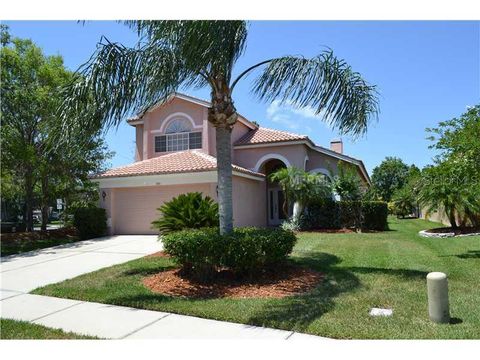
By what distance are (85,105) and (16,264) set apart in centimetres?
672

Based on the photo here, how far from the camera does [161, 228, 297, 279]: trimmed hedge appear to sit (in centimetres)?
816

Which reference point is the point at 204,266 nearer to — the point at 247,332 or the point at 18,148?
the point at 247,332

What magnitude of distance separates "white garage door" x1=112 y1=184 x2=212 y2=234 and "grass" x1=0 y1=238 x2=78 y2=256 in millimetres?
2417

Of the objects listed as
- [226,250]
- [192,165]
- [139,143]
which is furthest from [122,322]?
[139,143]

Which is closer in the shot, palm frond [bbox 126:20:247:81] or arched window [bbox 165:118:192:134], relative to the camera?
palm frond [bbox 126:20:247:81]

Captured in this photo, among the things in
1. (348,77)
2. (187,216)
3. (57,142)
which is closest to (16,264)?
(187,216)

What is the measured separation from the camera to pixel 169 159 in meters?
21.6

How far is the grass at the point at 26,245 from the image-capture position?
15.3 m

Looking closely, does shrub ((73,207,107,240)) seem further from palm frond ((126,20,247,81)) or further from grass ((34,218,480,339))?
palm frond ((126,20,247,81))

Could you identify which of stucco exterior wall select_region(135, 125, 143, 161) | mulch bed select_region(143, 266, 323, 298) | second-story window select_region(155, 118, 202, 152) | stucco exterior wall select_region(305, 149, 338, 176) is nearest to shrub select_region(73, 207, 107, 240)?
second-story window select_region(155, 118, 202, 152)

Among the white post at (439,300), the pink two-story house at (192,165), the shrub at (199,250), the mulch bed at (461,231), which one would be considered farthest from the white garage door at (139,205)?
the white post at (439,300)

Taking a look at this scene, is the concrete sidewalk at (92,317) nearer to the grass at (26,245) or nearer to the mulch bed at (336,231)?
the grass at (26,245)

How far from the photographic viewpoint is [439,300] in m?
5.67

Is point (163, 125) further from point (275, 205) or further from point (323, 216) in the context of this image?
point (323, 216)
